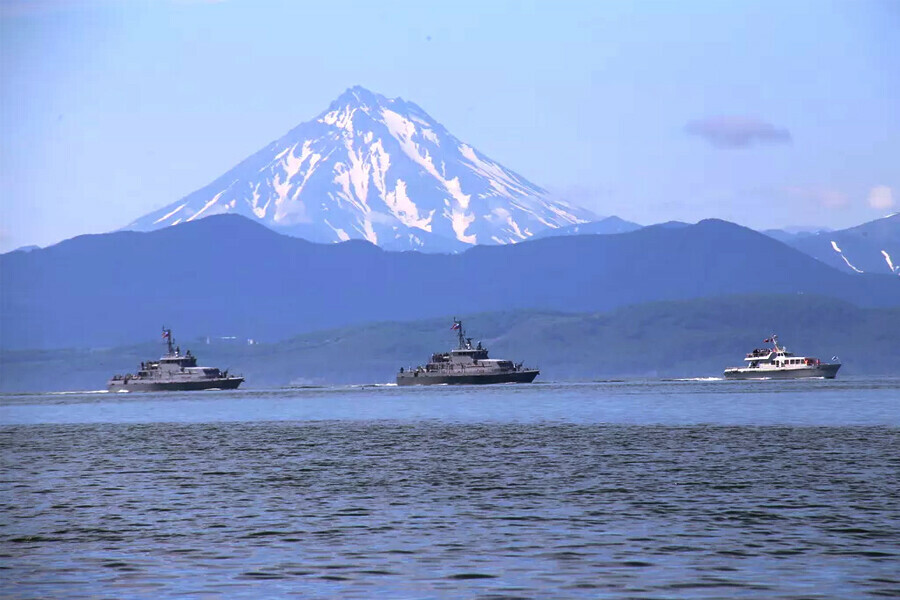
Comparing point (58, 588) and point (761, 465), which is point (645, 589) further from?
point (761, 465)

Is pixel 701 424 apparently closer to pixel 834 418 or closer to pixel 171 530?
pixel 834 418

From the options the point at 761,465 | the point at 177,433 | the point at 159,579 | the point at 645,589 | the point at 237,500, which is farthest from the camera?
the point at 177,433

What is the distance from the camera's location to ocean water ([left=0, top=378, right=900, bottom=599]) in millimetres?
38062

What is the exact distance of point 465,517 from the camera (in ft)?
170

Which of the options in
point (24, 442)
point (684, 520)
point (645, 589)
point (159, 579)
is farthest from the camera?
point (24, 442)

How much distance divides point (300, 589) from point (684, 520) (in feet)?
53.7

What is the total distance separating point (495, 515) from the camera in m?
52.1

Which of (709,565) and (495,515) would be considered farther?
(495,515)

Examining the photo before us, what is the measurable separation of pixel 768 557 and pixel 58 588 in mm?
18333

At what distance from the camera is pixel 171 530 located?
164ft

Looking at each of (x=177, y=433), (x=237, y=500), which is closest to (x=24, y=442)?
(x=177, y=433)

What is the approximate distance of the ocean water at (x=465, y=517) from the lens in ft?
125

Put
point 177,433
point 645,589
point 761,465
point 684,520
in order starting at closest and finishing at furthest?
point 645,589, point 684,520, point 761,465, point 177,433

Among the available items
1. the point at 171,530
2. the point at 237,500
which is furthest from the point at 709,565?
the point at 237,500
